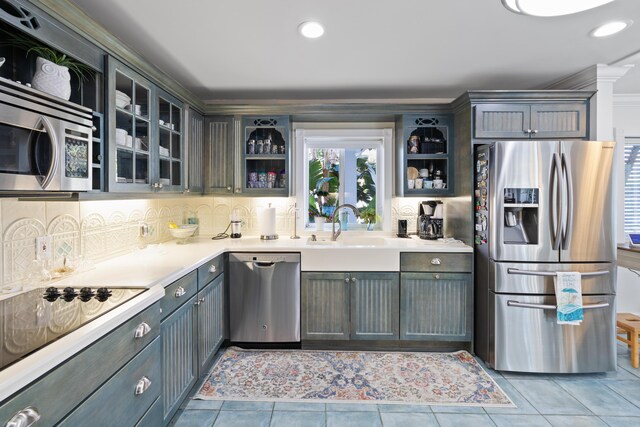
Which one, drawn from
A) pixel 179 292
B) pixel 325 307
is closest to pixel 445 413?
pixel 325 307

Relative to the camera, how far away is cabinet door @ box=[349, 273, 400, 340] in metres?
2.88

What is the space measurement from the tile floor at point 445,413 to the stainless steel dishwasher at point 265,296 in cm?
64

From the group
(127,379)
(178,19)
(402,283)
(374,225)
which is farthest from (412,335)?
(178,19)

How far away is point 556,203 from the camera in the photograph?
8.07 feet

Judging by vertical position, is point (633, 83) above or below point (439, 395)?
above

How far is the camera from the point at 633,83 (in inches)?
124

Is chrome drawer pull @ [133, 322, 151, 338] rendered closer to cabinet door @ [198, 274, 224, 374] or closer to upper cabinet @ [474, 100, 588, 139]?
cabinet door @ [198, 274, 224, 374]

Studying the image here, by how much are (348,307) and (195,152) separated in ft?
6.40

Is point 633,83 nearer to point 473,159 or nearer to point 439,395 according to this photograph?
point 473,159

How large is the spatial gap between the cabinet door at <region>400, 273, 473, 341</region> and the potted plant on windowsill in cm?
254

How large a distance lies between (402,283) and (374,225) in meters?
0.90

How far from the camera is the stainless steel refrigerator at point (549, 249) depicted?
2463 millimetres

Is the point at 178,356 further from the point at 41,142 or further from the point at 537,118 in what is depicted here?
the point at 537,118

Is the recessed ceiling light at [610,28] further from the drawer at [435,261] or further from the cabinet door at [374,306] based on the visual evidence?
the cabinet door at [374,306]
